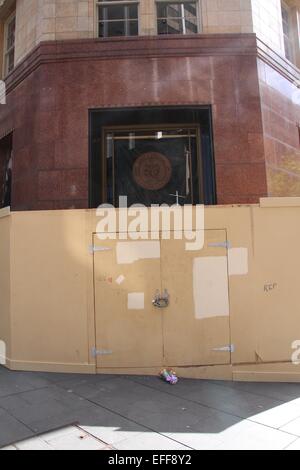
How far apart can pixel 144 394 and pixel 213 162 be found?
4953 millimetres

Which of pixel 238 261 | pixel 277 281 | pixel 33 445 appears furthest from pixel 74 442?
pixel 277 281

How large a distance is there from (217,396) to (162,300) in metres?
1.59

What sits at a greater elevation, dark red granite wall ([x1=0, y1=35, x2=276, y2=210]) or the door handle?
dark red granite wall ([x1=0, y1=35, x2=276, y2=210])

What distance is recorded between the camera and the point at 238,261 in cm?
634

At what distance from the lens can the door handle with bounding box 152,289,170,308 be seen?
627cm

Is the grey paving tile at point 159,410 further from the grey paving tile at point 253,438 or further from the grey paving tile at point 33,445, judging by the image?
the grey paving tile at point 33,445

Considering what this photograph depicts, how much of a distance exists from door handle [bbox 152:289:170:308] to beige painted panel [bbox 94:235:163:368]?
0.07 meters

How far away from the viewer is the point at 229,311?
627 centimetres

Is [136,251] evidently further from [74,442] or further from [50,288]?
[74,442]

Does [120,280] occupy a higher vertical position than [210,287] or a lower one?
higher

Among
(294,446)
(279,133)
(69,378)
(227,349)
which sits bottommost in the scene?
(294,446)

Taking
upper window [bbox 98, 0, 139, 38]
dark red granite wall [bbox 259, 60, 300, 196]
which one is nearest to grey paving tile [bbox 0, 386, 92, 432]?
dark red granite wall [bbox 259, 60, 300, 196]

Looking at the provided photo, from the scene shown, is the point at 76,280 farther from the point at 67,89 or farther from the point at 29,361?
the point at 67,89

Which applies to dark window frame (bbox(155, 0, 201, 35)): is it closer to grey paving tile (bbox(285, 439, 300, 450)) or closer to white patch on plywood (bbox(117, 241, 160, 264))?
white patch on plywood (bbox(117, 241, 160, 264))
